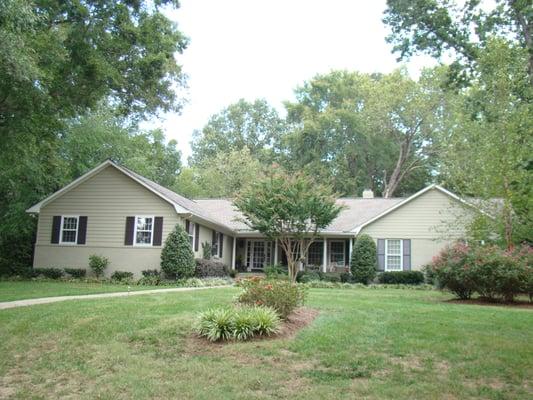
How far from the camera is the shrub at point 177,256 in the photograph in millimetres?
20578

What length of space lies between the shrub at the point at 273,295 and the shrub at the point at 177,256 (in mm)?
11064

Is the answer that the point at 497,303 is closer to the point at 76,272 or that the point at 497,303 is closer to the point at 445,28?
the point at 445,28

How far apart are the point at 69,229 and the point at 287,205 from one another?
392 inches

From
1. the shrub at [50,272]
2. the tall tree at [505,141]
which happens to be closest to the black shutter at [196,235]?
the shrub at [50,272]

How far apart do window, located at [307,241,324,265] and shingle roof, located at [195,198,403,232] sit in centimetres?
167

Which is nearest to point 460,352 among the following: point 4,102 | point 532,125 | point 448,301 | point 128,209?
point 448,301

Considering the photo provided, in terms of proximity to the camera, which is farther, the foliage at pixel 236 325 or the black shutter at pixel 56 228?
the black shutter at pixel 56 228

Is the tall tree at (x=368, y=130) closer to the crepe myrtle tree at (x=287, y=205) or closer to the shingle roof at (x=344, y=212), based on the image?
the shingle roof at (x=344, y=212)

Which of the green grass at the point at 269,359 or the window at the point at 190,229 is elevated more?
the window at the point at 190,229

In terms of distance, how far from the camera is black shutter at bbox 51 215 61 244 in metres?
22.8

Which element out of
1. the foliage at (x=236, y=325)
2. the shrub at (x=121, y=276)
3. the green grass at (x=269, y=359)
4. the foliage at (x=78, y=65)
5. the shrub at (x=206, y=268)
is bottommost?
the green grass at (x=269, y=359)

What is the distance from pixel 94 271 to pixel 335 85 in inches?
1235

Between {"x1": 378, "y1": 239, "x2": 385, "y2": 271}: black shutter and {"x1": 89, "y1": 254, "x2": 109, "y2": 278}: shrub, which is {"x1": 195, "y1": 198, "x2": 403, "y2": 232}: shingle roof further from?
{"x1": 89, "y1": 254, "x2": 109, "y2": 278}: shrub

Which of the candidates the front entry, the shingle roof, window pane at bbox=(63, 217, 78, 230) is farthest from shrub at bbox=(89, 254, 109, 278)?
the front entry
